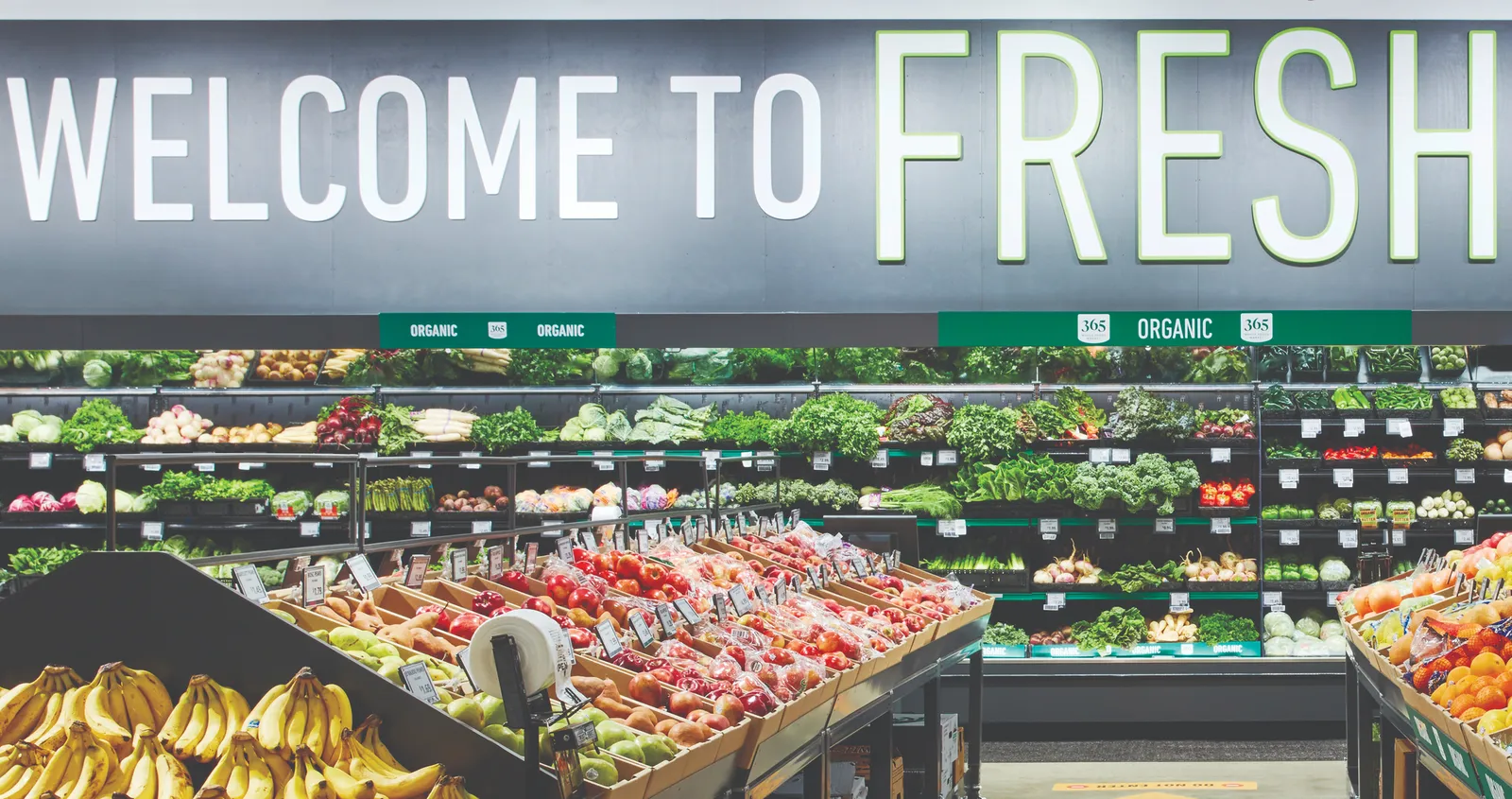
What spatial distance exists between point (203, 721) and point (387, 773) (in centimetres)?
46

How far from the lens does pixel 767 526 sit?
562 cm

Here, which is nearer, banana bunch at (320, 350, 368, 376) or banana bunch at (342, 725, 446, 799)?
banana bunch at (342, 725, 446, 799)

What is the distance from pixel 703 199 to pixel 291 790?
5.17 m

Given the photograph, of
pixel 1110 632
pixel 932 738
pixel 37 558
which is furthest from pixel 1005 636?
pixel 37 558

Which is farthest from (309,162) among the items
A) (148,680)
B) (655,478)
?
(148,680)

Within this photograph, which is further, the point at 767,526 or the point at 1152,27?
the point at 1152,27

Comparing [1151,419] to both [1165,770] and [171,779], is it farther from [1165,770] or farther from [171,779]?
[171,779]

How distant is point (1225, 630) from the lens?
22.4ft

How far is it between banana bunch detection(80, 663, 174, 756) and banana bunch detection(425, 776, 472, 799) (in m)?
0.68

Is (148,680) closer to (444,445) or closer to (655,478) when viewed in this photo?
(444,445)

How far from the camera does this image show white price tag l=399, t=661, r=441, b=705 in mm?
2457

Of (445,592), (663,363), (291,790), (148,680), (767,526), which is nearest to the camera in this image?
(291,790)

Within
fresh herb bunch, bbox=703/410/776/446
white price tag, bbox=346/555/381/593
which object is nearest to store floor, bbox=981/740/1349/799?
fresh herb bunch, bbox=703/410/776/446

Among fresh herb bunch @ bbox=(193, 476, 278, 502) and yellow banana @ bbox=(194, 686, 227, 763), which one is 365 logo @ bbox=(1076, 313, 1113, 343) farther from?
yellow banana @ bbox=(194, 686, 227, 763)
